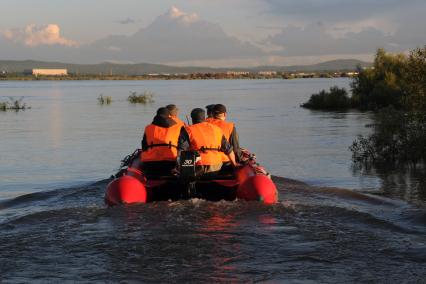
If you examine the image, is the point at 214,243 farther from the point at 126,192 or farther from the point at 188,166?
the point at 126,192

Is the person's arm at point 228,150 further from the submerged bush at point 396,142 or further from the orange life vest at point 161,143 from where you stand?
the submerged bush at point 396,142

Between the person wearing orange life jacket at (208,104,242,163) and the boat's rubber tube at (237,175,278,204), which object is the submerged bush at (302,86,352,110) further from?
the boat's rubber tube at (237,175,278,204)

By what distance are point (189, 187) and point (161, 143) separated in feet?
3.85

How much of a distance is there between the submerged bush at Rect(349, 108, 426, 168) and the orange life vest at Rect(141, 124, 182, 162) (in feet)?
28.0

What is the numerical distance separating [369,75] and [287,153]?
27.2m

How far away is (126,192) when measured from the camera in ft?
35.9

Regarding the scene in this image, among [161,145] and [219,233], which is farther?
[161,145]

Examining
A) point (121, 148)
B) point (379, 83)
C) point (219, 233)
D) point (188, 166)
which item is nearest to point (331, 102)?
point (379, 83)

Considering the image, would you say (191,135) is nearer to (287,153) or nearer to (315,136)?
(287,153)

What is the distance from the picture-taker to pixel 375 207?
12.4m

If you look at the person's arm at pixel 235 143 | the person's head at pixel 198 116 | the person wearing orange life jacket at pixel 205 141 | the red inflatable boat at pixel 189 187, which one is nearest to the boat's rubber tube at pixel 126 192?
the red inflatable boat at pixel 189 187

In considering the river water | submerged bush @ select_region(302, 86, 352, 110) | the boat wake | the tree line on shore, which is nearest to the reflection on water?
the river water

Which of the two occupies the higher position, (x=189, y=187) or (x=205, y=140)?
(x=205, y=140)

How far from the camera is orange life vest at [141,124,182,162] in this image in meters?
11.9
